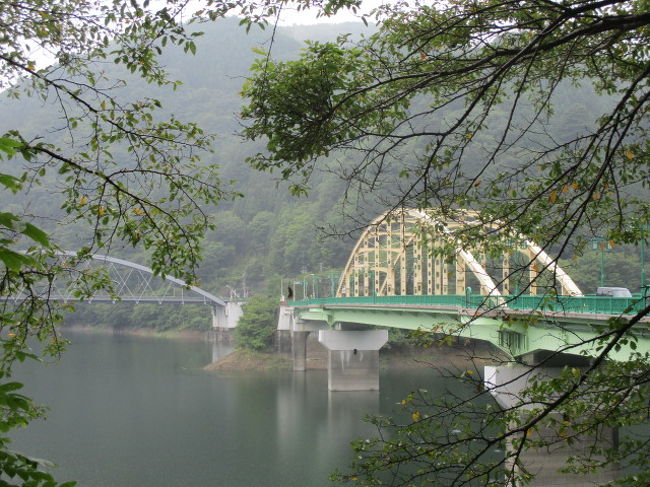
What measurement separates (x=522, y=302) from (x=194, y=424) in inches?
592

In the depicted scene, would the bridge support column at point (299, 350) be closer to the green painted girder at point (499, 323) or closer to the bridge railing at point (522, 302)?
the green painted girder at point (499, 323)

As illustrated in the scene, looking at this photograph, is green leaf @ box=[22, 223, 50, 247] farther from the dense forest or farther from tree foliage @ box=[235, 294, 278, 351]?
tree foliage @ box=[235, 294, 278, 351]

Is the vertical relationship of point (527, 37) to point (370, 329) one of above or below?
above

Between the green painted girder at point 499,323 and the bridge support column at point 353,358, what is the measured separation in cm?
119

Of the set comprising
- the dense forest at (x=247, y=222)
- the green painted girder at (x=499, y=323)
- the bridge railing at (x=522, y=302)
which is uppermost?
the dense forest at (x=247, y=222)

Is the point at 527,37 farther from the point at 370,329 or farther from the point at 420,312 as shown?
the point at 370,329

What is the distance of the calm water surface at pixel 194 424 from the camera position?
1992 cm

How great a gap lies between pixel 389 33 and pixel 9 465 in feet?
14.6

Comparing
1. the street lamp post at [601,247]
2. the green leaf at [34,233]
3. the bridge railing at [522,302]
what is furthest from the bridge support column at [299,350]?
the green leaf at [34,233]

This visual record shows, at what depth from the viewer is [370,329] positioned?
1634 inches

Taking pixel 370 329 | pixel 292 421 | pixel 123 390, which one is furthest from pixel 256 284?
pixel 292 421

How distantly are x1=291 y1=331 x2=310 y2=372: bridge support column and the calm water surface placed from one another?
113cm

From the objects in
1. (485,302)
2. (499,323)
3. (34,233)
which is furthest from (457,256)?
(34,233)

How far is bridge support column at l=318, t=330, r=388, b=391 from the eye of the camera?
1453 inches
